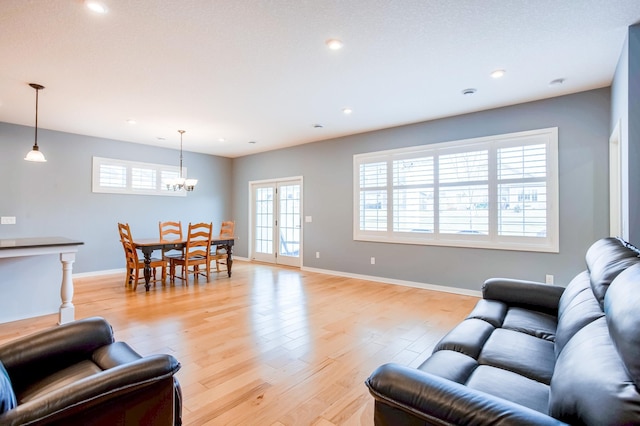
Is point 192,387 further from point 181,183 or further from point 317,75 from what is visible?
point 181,183

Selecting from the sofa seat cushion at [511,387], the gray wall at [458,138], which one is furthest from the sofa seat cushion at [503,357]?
the gray wall at [458,138]

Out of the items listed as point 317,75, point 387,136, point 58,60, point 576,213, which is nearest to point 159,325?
point 58,60

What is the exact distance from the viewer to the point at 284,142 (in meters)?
6.80

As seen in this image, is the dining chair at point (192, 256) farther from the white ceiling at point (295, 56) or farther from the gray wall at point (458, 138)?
the gray wall at point (458, 138)

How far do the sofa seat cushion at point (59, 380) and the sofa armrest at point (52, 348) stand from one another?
5 centimetres

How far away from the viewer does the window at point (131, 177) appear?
20.3ft

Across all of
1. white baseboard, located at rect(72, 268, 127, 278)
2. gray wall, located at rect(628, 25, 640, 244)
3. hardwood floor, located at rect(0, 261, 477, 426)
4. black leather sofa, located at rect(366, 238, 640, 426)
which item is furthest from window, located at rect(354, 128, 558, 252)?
white baseboard, located at rect(72, 268, 127, 278)

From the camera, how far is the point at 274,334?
3.16 m

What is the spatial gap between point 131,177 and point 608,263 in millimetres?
7383

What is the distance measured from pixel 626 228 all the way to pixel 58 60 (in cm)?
540

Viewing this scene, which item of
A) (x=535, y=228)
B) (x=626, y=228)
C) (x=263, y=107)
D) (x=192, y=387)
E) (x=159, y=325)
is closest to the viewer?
(x=192, y=387)

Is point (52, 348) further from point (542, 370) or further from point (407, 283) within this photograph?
point (407, 283)

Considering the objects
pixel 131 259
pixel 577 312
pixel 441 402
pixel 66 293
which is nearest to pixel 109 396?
pixel 441 402

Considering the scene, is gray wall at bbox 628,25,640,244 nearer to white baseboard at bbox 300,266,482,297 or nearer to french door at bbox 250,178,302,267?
white baseboard at bbox 300,266,482,297
